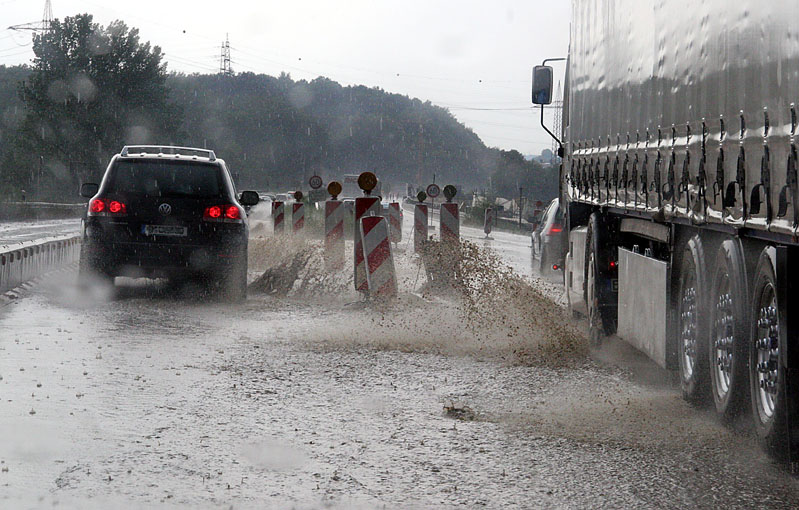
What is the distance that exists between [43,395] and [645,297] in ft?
14.7

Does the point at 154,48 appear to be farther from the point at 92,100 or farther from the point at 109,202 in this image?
the point at 109,202

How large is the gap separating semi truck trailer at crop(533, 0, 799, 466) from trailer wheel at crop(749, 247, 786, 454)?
1 centimetres

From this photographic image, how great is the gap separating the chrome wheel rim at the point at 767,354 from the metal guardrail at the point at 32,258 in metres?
10.4

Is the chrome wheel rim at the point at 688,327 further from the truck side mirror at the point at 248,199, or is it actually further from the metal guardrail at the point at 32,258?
the metal guardrail at the point at 32,258

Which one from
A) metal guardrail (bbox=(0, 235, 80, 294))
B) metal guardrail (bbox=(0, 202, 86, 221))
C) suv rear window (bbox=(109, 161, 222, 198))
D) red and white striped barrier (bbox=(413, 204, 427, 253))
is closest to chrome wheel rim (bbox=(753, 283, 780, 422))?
suv rear window (bbox=(109, 161, 222, 198))

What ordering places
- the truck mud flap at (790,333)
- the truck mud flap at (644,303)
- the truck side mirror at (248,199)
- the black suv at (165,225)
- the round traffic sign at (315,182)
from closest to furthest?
the truck mud flap at (790,333), the truck mud flap at (644,303), the black suv at (165,225), the truck side mirror at (248,199), the round traffic sign at (315,182)

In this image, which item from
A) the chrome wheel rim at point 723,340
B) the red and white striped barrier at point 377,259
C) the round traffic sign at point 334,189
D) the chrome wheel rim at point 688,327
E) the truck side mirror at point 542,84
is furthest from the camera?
the round traffic sign at point 334,189

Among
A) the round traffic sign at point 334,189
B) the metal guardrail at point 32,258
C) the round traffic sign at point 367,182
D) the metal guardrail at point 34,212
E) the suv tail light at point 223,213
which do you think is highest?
the round traffic sign at point 367,182

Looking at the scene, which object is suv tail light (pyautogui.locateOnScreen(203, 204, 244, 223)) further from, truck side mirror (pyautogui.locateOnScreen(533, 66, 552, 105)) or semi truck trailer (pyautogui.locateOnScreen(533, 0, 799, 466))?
semi truck trailer (pyautogui.locateOnScreen(533, 0, 799, 466))

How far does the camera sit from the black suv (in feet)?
45.8

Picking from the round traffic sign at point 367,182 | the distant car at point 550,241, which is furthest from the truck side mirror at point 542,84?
the distant car at point 550,241

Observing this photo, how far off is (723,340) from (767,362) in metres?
0.90

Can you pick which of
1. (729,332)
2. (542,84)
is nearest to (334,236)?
(542,84)

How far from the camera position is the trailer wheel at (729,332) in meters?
6.60
